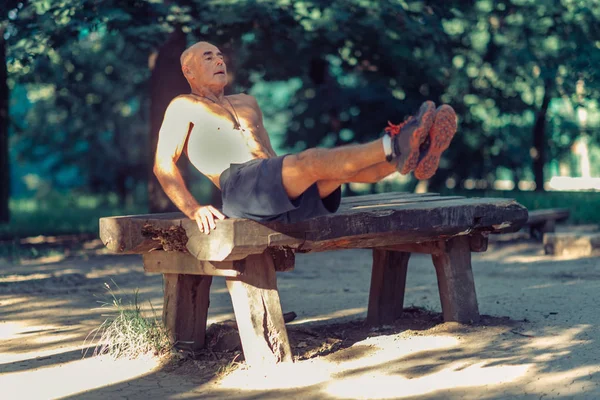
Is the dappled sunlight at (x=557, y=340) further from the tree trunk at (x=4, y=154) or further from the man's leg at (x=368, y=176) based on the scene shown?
the tree trunk at (x=4, y=154)

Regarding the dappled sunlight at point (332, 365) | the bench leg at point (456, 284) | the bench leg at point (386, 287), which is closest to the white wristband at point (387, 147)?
the dappled sunlight at point (332, 365)

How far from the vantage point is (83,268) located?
29.1 feet

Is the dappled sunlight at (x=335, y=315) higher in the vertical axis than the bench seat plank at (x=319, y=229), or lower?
lower

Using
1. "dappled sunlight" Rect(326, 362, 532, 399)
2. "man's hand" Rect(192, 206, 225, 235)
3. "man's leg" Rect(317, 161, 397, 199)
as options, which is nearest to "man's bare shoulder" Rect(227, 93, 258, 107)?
"man's hand" Rect(192, 206, 225, 235)

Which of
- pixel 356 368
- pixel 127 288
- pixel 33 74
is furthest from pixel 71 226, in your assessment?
pixel 356 368

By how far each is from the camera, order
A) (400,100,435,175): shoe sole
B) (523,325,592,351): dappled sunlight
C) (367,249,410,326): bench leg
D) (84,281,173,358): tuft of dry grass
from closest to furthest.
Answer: (400,100,435,175): shoe sole < (523,325,592,351): dappled sunlight < (84,281,173,358): tuft of dry grass < (367,249,410,326): bench leg

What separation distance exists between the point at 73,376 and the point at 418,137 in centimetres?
220

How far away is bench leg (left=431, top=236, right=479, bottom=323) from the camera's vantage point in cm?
536

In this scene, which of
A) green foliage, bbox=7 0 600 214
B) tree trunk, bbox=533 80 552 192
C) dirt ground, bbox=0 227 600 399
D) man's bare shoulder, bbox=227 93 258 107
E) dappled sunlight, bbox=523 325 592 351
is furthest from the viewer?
tree trunk, bbox=533 80 552 192

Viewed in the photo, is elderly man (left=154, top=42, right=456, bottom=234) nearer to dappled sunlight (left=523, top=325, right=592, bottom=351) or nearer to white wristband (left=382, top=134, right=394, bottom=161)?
white wristband (left=382, top=134, right=394, bottom=161)

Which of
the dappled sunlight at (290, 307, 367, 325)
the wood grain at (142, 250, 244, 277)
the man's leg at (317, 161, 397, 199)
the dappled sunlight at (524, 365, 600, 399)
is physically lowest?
the dappled sunlight at (524, 365, 600, 399)

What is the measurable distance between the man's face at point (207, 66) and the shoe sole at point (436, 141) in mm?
1604

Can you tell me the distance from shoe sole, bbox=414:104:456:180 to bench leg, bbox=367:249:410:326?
1940 mm

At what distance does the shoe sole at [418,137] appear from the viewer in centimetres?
382
